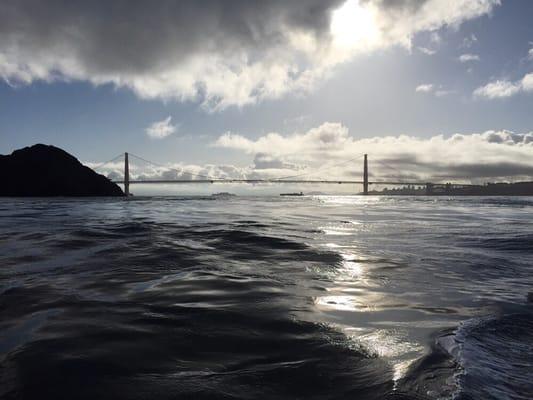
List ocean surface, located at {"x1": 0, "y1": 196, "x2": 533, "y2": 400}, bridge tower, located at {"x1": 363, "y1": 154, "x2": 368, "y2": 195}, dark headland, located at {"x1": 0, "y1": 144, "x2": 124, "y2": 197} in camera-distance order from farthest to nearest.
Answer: bridge tower, located at {"x1": 363, "y1": 154, "x2": 368, "y2": 195} → dark headland, located at {"x1": 0, "y1": 144, "x2": 124, "y2": 197} → ocean surface, located at {"x1": 0, "y1": 196, "x2": 533, "y2": 400}

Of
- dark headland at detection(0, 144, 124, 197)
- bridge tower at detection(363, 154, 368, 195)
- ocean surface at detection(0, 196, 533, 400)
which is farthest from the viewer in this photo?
bridge tower at detection(363, 154, 368, 195)

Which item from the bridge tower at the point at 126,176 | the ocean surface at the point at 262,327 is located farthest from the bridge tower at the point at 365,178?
the ocean surface at the point at 262,327

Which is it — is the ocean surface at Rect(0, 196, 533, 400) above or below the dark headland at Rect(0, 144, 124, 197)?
below

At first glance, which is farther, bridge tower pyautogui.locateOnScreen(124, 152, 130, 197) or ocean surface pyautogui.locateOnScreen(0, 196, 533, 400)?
bridge tower pyautogui.locateOnScreen(124, 152, 130, 197)

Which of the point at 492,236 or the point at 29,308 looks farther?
the point at 492,236

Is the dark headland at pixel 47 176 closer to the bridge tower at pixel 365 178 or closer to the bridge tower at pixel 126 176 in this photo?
the bridge tower at pixel 126 176

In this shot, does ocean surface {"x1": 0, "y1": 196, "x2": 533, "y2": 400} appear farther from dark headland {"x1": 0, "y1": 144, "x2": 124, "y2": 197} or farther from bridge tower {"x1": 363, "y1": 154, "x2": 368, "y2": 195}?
bridge tower {"x1": 363, "y1": 154, "x2": 368, "y2": 195}

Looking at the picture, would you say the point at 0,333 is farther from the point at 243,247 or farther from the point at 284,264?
the point at 243,247

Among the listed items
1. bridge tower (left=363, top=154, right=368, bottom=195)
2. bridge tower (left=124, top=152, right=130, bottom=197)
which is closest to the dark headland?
bridge tower (left=124, top=152, right=130, bottom=197)

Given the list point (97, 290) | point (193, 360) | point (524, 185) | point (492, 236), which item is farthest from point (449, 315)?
point (524, 185)
